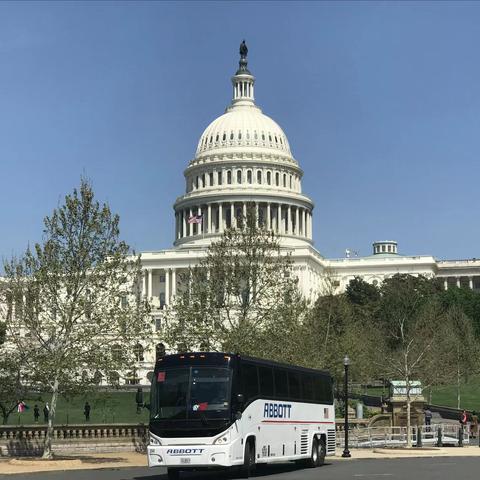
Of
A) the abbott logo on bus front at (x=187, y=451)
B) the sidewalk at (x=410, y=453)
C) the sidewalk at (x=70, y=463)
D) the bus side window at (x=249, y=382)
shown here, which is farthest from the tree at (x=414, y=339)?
the abbott logo on bus front at (x=187, y=451)

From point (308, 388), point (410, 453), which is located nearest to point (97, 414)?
point (410, 453)

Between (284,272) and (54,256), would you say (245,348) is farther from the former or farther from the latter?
(54,256)

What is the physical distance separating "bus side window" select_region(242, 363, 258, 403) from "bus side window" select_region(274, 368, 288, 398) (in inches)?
80.6

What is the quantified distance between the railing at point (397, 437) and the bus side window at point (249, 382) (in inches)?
769

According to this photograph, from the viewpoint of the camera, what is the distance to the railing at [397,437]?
170 ft

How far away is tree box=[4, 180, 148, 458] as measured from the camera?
40.1 metres

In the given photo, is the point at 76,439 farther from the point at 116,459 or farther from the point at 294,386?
A: the point at 294,386

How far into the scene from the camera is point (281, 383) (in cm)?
3478

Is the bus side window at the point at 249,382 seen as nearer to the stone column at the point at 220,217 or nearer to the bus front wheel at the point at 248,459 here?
the bus front wheel at the point at 248,459

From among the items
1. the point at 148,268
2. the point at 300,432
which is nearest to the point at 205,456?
the point at 300,432

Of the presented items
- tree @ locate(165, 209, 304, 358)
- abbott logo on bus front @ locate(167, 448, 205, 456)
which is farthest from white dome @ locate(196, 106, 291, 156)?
abbott logo on bus front @ locate(167, 448, 205, 456)

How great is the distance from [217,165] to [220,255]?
12035 cm

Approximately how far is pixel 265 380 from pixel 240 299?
22868 millimetres

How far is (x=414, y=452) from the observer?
45.6 m
